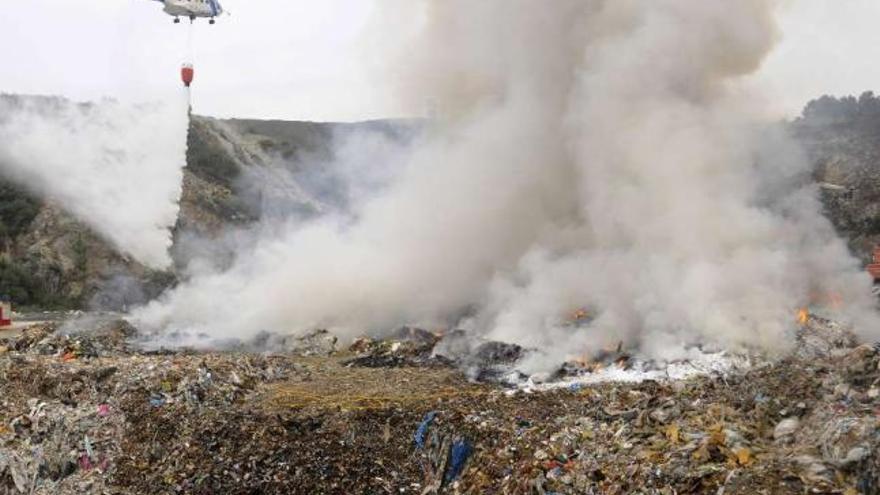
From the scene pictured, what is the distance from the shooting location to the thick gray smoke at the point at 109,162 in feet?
104

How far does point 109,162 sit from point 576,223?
2365cm

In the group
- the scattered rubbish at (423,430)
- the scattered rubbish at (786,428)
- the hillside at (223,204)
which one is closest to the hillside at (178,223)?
the hillside at (223,204)

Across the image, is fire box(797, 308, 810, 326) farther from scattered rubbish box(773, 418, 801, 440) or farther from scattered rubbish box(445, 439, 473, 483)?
scattered rubbish box(445, 439, 473, 483)

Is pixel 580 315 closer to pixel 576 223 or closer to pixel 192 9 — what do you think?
pixel 576 223

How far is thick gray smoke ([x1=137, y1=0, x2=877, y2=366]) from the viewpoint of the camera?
47.1 feet

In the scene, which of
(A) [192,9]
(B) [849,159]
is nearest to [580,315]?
(A) [192,9]

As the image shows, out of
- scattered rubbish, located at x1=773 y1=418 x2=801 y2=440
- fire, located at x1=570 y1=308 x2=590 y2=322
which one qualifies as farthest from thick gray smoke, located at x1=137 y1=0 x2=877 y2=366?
scattered rubbish, located at x1=773 y1=418 x2=801 y2=440

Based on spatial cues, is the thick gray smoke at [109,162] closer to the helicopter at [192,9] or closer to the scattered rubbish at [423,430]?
the helicopter at [192,9]

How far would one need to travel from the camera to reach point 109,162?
34156mm

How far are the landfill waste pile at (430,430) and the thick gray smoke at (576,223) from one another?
197 cm

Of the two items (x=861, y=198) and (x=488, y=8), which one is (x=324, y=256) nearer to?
(x=488, y=8)

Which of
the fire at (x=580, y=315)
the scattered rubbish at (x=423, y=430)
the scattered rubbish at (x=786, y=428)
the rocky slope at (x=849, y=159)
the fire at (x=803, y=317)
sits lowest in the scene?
the scattered rubbish at (x=786, y=428)

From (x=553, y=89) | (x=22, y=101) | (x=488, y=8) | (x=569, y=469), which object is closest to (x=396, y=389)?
(x=569, y=469)

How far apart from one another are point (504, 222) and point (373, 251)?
372 cm
